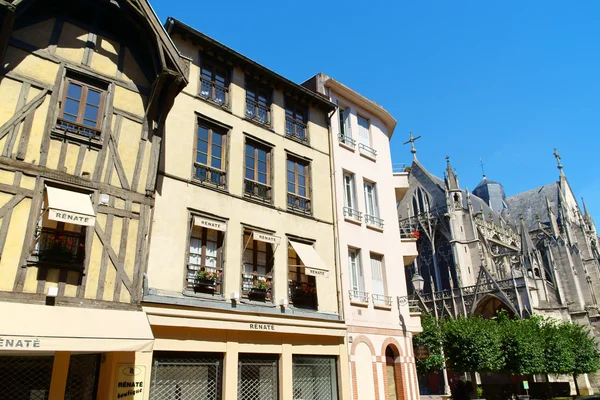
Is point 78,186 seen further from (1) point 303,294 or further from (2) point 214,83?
(1) point 303,294

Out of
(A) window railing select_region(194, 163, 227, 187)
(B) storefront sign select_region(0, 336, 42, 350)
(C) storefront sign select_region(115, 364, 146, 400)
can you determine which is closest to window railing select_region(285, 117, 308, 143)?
(A) window railing select_region(194, 163, 227, 187)

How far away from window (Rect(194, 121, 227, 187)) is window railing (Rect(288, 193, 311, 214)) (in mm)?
2489

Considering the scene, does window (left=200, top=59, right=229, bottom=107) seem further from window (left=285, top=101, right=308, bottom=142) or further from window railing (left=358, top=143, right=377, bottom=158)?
window railing (left=358, top=143, right=377, bottom=158)

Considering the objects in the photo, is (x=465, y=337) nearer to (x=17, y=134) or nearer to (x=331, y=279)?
(x=331, y=279)

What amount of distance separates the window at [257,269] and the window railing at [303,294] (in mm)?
822

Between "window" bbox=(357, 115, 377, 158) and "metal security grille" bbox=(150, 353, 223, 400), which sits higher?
"window" bbox=(357, 115, 377, 158)

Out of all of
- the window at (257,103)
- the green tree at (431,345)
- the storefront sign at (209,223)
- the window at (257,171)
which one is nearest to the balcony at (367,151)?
the window at (257,103)

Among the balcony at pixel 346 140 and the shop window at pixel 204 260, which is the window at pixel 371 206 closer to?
the balcony at pixel 346 140

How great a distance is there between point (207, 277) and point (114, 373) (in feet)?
9.47

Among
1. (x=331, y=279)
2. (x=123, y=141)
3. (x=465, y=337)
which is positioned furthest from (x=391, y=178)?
(x=123, y=141)

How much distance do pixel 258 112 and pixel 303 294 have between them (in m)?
5.84

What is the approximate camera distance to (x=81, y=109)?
9.82m

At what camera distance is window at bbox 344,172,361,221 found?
51.0 ft

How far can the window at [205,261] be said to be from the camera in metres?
10.7
